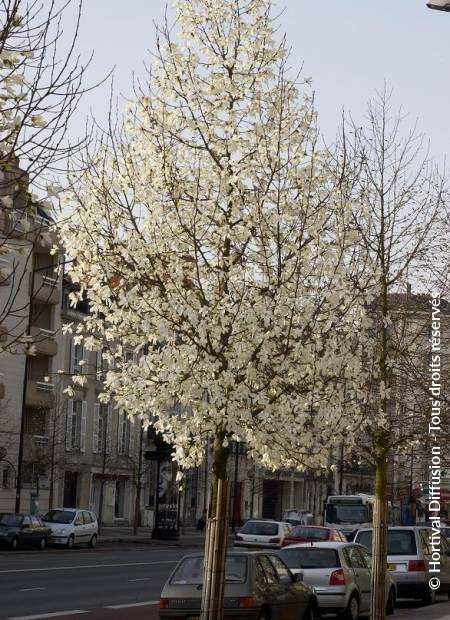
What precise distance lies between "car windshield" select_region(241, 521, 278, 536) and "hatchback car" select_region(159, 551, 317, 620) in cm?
2874

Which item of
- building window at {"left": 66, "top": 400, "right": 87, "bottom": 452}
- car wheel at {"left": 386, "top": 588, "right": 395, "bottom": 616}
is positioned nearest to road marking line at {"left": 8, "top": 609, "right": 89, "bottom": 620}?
car wheel at {"left": 386, "top": 588, "right": 395, "bottom": 616}

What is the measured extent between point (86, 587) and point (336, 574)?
720 centimetres

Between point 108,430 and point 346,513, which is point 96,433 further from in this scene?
point 346,513

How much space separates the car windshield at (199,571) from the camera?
63.6 ft

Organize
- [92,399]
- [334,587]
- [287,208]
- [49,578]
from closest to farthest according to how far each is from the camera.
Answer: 1. [287,208]
2. [334,587]
3. [49,578]
4. [92,399]

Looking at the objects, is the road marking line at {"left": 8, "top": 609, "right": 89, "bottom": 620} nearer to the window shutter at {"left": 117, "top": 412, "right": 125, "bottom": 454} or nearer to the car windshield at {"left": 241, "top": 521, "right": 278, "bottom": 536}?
the car windshield at {"left": 241, "top": 521, "right": 278, "bottom": 536}

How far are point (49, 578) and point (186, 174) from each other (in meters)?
19.6

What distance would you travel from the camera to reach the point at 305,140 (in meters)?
14.0

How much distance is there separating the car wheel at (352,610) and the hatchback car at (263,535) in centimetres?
2337

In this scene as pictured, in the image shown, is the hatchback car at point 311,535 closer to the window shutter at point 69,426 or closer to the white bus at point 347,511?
the white bus at point 347,511

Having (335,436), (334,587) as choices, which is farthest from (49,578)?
(335,436)

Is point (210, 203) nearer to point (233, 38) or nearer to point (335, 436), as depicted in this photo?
point (233, 38)

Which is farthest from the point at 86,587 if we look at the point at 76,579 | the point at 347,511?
the point at 347,511

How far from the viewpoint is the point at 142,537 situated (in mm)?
62594
